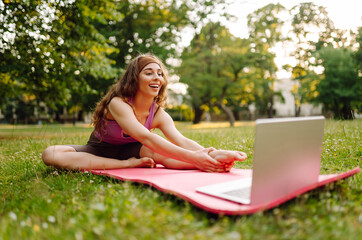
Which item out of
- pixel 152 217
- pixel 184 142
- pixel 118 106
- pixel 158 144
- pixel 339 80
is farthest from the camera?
pixel 339 80

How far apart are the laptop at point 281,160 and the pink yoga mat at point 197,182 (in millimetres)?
61

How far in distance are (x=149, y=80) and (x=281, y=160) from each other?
1.99m

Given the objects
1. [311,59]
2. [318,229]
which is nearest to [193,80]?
[311,59]

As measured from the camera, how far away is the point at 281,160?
1.81 metres

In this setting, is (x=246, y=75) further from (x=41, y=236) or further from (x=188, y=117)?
(x=41, y=236)

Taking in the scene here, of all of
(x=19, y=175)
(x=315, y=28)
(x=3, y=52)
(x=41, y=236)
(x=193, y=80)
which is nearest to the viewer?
(x=41, y=236)

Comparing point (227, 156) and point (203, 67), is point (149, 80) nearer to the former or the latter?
point (227, 156)

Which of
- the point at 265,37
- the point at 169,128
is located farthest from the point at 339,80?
the point at 169,128

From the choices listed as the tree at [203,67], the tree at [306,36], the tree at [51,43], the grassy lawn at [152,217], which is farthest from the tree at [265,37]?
the grassy lawn at [152,217]

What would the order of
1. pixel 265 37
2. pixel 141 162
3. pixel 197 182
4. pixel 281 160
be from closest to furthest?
pixel 281 160
pixel 197 182
pixel 141 162
pixel 265 37

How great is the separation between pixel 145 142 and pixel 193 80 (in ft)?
63.9

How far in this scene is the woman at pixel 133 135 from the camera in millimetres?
3049

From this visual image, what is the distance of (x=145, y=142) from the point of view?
9.77 feet

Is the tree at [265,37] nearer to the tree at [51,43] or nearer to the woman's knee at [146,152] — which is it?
the tree at [51,43]
